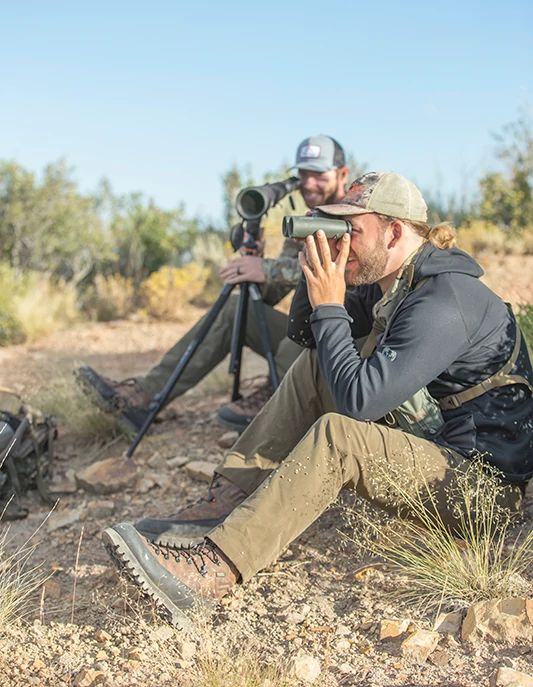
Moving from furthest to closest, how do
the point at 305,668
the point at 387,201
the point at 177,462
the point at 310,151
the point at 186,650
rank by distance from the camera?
the point at 310,151 → the point at 177,462 → the point at 387,201 → the point at 186,650 → the point at 305,668

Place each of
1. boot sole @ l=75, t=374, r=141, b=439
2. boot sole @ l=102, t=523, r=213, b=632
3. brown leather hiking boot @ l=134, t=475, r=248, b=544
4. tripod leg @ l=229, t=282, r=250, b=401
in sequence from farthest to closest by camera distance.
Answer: boot sole @ l=75, t=374, r=141, b=439 → tripod leg @ l=229, t=282, r=250, b=401 → brown leather hiking boot @ l=134, t=475, r=248, b=544 → boot sole @ l=102, t=523, r=213, b=632

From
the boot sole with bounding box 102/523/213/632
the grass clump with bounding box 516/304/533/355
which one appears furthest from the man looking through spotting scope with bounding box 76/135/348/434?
the boot sole with bounding box 102/523/213/632

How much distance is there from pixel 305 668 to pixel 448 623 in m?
0.45

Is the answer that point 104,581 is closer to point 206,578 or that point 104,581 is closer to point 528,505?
point 206,578

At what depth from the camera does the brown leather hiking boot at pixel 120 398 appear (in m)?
3.96

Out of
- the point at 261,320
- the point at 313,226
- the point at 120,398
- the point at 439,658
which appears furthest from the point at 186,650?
the point at 120,398

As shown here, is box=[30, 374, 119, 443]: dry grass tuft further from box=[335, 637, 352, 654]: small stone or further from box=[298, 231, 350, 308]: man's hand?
box=[335, 637, 352, 654]: small stone

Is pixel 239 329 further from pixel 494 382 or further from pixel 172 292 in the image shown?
A: pixel 172 292

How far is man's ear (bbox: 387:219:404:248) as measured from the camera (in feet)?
8.23

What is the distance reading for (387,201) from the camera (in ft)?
8.21

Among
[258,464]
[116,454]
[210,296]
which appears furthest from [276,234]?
[258,464]

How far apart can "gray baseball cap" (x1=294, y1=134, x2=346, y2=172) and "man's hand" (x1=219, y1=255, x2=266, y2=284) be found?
683 millimetres

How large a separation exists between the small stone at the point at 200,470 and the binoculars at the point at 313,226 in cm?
150

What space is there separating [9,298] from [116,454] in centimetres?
448
